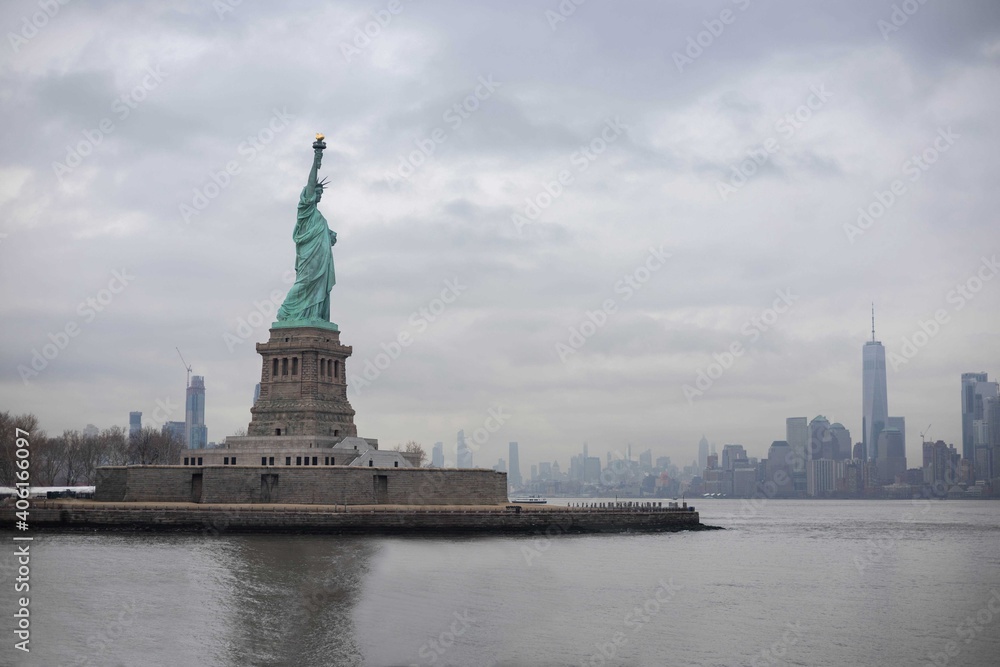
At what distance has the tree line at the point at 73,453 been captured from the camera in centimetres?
10438

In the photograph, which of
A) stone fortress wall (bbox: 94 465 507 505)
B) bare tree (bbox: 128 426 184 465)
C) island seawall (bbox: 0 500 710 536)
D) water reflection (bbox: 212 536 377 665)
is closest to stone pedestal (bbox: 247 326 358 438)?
stone fortress wall (bbox: 94 465 507 505)

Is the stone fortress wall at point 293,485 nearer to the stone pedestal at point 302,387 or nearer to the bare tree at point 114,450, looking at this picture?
the stone pedestal at point 302,387

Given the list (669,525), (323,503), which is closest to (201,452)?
(323,503)

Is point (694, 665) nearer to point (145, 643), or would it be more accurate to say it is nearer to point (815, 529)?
point (145, 643)

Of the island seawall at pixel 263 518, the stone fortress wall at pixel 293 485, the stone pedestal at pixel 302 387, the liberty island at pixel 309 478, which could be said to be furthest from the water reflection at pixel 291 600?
the stone pedestal at pixel 302 387

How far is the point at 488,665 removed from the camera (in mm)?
35250

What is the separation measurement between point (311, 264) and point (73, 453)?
1854 inches

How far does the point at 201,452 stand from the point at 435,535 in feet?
67.4

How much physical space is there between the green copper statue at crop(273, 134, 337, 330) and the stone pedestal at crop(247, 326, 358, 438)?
139 centimetres

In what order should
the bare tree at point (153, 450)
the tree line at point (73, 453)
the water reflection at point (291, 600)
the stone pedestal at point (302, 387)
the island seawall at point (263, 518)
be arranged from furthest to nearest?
the bare tree at point (153, 450) < the tree line at point (73, 453) < the stone pedestal at point (302, 387) < the island seawall at point (263, 518) < the water reflection at point (291, 600)

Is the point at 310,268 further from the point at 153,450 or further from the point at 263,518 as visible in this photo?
the point at 153,450

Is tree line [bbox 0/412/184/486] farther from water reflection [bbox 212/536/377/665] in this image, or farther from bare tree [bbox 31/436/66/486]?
water reflection [bbox 212/536/377/665]

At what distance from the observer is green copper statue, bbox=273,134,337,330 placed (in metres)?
87.4

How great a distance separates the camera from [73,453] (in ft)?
393
